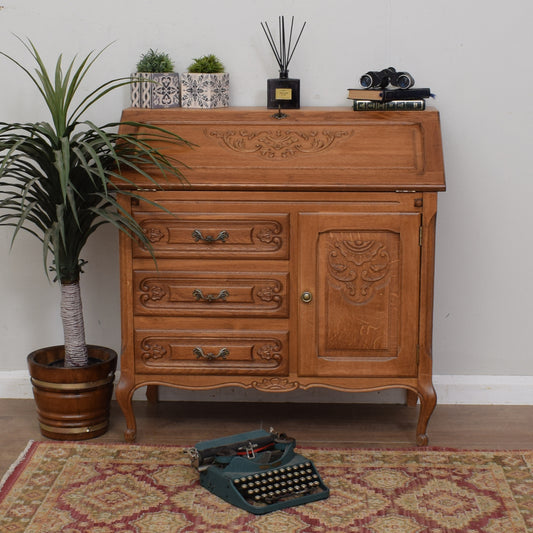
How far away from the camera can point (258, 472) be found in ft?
8.76

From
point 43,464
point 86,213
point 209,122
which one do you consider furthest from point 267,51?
point 43,464

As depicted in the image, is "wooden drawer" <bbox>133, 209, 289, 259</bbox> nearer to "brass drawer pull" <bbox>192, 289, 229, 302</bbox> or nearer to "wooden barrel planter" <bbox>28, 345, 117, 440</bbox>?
"brass drawer pull" <bbox>192, 289, 229, 302</bbox>

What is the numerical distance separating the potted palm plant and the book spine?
0.71 metres

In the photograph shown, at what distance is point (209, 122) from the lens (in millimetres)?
3061

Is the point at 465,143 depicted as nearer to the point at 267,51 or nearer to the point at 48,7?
the point at 267,51

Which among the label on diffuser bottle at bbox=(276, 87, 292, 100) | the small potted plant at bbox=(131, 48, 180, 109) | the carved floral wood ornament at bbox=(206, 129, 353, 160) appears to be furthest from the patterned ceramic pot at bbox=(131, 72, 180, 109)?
the label on diffuser bottle at bbox=(276, 87, 292, 100)

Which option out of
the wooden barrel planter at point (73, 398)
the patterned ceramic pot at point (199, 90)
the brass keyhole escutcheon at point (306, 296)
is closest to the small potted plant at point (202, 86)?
the patterned ceramic pot at point (199, 90)

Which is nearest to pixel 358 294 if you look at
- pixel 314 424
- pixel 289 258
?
pixel 289 258

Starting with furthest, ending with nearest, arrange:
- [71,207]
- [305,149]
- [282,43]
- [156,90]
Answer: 1. [282,43]
2. [156,90]
3. [305,149]
4. [71,207]

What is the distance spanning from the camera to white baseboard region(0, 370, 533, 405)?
3.54 metres

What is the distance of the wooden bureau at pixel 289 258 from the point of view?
2924 millimetres

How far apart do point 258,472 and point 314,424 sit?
702 millimetres

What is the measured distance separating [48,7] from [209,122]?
0.93 metres

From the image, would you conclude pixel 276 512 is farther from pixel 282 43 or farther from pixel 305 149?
pixel 282 43
